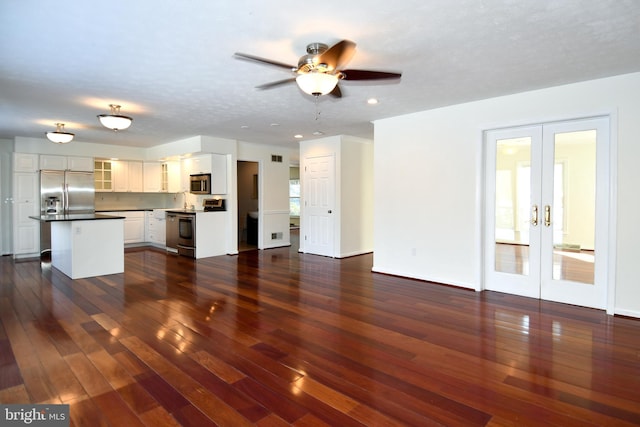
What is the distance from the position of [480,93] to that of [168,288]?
4727 millimetres

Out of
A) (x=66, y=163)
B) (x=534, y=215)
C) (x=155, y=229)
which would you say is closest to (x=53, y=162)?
(x=66, y=163)

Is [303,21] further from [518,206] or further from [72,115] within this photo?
[72,115]

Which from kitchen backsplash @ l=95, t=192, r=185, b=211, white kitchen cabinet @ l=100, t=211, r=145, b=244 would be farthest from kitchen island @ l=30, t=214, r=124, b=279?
kitchen backsplash @ l=95, t=192, r=185, b=211

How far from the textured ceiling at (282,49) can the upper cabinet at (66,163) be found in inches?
106

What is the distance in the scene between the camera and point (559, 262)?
417 cm

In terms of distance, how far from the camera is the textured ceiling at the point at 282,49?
2.35 meters

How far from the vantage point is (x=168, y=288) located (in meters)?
→ 4.78

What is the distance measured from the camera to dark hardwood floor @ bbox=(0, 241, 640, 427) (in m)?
2.07

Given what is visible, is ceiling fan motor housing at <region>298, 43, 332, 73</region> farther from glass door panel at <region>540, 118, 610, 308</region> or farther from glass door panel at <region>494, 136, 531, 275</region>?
glass door panel at <region>540, 118, 610, 308</region>

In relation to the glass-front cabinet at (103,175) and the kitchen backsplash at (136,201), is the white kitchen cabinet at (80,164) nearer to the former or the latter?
the glass-front cabinet at (103,175)

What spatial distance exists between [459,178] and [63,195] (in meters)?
7.89

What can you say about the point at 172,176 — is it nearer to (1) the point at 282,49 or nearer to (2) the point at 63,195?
(2) the point at 63,195

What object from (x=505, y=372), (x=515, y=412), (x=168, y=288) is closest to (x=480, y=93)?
(x=505, y=372)

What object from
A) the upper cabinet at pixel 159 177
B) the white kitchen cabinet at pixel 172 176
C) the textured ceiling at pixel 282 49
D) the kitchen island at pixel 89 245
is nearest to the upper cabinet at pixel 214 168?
the white kitchen cabinet at pixel 172 176
